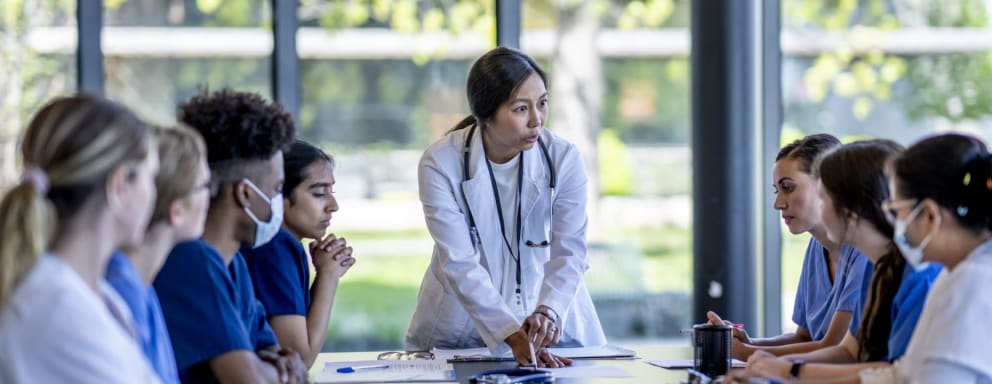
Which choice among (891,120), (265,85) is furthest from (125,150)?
(891,120)

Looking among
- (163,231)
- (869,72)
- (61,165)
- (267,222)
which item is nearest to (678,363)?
(267,222)

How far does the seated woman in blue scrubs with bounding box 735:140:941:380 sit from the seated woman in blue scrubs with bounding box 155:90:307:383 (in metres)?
0.99

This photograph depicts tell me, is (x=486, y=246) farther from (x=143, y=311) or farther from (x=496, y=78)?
(x=143, y=311)

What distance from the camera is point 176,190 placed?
2.01m

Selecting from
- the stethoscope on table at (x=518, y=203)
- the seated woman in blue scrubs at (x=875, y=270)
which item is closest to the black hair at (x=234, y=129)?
the stethoscope on table at (x=518, y=203)

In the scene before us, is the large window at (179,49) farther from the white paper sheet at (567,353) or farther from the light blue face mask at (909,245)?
the light blue face mask at (909,245)

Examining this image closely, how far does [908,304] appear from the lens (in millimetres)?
2264

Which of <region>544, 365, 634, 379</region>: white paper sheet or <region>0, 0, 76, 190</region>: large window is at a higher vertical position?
<region>0, 0, 76, 190</region>: large window

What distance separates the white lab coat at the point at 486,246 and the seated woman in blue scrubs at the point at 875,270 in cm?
83

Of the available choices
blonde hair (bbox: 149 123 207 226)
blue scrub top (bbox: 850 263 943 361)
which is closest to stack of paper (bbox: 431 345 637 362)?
blue scrub top (bbox: 850 263 943 361)

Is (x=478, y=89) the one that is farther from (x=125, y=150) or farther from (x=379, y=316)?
(x=379, y=316)

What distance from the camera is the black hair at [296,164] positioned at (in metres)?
2.92

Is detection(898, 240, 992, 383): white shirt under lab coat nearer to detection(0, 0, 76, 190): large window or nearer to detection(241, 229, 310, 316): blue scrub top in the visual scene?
detection(241, 229, 310, 316): blue scrub top

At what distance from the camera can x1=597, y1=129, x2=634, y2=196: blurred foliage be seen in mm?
5633
